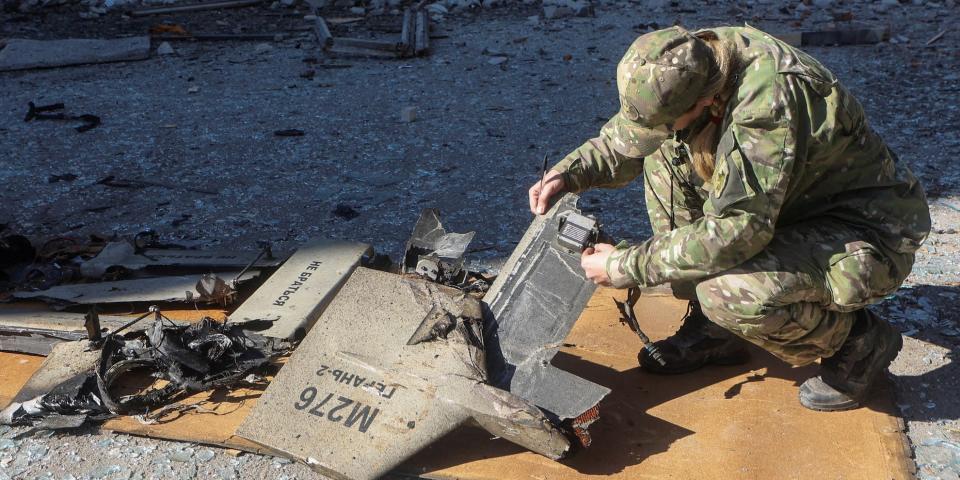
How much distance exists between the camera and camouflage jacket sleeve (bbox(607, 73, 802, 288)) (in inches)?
88.1

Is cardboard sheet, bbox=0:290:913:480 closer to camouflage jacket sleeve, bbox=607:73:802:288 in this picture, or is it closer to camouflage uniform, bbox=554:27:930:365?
camouflage uniform, bbox=554:27:930:365

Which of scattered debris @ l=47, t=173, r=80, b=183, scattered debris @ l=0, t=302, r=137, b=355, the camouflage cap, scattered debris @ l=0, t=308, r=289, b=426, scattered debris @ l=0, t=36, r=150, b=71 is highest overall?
the camouflage cap

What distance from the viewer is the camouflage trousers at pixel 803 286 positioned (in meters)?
2.44

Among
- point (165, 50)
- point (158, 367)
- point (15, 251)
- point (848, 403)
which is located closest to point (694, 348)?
point (848, 403)

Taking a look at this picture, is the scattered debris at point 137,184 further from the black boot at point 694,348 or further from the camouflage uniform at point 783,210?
the camouflage uniform at point 783,210

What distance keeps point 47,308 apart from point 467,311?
1765 mm

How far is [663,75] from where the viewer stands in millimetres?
2242

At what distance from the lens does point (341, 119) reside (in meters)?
5.85

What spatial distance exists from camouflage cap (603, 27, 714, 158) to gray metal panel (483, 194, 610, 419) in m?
0.67

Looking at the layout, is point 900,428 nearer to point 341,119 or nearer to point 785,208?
point 785,208

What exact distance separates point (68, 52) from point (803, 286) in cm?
698

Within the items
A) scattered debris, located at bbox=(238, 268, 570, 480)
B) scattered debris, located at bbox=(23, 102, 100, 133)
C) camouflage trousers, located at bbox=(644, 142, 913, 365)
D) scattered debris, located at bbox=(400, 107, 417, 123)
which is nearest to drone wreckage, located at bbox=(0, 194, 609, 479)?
scattered debris, located at bbox=(238, 268, 570, 480)

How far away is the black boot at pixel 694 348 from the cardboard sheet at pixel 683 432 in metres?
0.04

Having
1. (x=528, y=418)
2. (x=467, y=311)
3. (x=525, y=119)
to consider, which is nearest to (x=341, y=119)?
(x=525, y=119)
